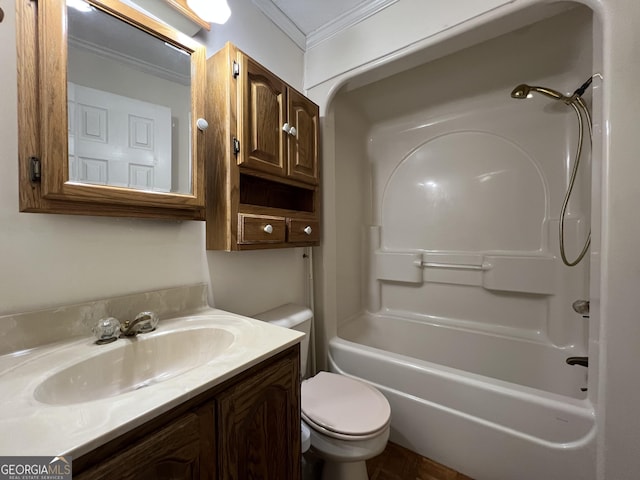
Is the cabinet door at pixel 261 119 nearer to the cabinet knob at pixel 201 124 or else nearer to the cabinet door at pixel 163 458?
the cabinet knob at pixel 201 124

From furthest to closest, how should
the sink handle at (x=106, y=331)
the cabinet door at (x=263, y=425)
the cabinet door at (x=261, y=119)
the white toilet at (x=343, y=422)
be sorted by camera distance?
the cabinet door at (x=261, y=119) → the white toilet at (x=343, y=422) → the sink handle at (x=106, y=331) → the cabinet door at (x=263, y=425)

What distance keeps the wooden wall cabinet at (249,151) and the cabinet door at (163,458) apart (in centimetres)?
62

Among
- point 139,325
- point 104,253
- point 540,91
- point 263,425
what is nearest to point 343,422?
point 263,425

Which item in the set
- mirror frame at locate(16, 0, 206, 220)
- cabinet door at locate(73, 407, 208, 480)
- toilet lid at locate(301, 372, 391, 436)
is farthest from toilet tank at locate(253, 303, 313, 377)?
mirror frame at locate(16, 0, 206, 220)

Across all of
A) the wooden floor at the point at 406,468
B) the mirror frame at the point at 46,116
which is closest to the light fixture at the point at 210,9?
the mirror frame at the point at 46,116

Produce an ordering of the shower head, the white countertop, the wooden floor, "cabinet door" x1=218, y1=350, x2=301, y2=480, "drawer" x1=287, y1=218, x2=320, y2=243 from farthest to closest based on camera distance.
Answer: the shower head → "drawer" x1=287, y1=218, x2=320, y2=243 → the wooden floor → "cabinet door" x1=218, y1=350, x2=301, y2=480 → the white countertop

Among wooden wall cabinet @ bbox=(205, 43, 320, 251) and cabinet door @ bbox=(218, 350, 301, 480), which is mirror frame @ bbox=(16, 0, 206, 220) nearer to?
wooden wall cabinet @ bbox=(205, 43, 320, 251)

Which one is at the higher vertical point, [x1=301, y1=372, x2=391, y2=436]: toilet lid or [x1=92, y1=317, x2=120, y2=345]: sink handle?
[x1=92, y1=317, x2=120, y2=345]: sink handle

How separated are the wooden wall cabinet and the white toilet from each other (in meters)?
0.48

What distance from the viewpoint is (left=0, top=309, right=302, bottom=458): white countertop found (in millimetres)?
370

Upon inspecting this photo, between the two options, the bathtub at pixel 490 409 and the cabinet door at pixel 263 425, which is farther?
the bathtub at pixel 490 409

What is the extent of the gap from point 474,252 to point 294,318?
1417mm

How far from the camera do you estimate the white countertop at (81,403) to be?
14.6 inches

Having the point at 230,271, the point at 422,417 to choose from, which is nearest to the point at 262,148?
the point at 230,271
